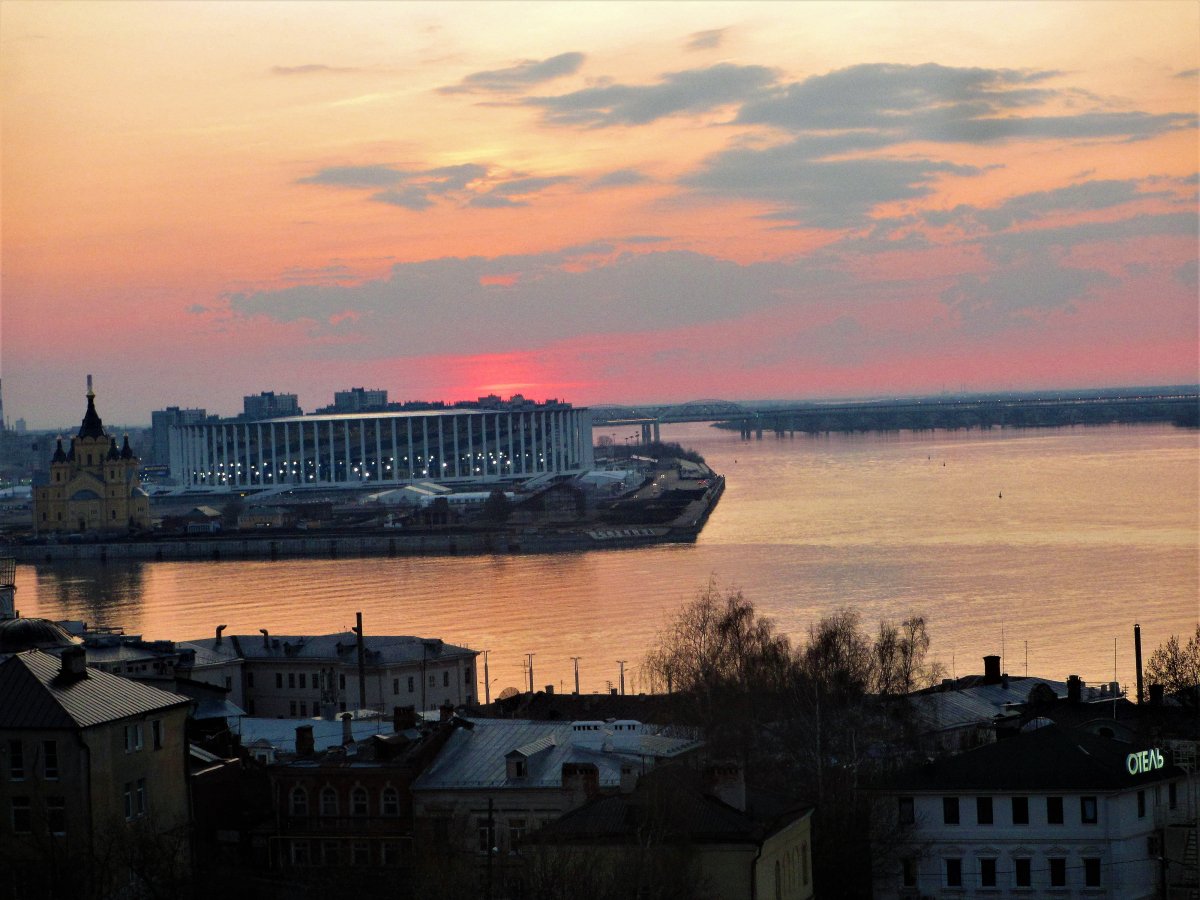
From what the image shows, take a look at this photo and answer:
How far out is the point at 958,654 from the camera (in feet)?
52.0

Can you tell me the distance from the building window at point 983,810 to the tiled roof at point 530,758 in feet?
4.02

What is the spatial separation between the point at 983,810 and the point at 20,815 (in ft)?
11.6

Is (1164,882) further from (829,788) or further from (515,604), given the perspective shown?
(515,604)

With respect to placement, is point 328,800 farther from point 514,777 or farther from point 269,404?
point 269,404

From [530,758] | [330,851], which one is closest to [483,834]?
[530,758]

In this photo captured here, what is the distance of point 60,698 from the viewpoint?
6500 millimetres

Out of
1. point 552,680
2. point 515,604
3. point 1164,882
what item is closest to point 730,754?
point 1164,882

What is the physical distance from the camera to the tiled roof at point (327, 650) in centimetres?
1430

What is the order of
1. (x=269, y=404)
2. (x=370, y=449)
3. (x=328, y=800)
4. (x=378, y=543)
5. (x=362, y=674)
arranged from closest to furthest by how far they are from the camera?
(x=328, y=800)
(x=362, y=674)
(x=378, y=543)
(x=370, y=449)
(x=269, y=404)

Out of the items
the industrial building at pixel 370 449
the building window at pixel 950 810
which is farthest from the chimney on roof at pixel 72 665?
the industrial building at pixel 370 449

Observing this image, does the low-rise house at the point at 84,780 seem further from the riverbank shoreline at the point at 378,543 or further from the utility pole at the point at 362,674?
the riverbank shoreline at the point at 378,543

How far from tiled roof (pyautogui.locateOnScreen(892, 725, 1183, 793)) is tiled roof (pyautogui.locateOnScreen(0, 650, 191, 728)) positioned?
114 inches

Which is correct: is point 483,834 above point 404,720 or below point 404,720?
below

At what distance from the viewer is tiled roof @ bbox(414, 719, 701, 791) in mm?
7676
